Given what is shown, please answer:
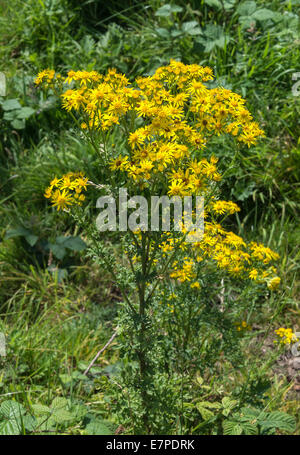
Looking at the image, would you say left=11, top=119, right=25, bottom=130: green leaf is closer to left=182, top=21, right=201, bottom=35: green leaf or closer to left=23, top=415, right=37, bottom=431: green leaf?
left=182, top=21, right=201, bottom=35: green leaf

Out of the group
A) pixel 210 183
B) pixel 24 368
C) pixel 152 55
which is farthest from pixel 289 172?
pixel 24 368

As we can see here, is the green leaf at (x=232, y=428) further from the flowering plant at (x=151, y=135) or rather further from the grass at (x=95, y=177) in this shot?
the flowering plant at (x=151, y=135)

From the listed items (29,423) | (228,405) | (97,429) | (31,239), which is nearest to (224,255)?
(228,405)

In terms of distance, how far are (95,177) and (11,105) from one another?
78 centimetres

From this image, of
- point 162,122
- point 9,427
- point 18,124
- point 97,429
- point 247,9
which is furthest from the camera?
point 247,9

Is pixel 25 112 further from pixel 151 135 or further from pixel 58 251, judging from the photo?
pixel 151 135

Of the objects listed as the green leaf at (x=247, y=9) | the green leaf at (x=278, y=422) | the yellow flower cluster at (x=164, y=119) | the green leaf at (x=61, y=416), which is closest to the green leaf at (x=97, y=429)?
the green leaf at (x=61, y=416)

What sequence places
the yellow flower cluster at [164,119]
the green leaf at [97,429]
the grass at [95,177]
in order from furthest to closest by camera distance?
1. the grass at [95,177]
2. the green leaf at [97,429]
3. the yellow flower cluster at [164,119]

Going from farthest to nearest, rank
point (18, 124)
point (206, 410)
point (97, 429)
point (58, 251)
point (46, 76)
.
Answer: point (18, 124), point (58, 251), point (206, 410), point (97, 429), point (46, 76)

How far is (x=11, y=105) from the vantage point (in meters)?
3.36

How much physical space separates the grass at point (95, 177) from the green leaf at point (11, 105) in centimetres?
11

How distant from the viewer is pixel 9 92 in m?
3.54

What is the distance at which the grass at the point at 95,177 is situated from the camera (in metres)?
2.35

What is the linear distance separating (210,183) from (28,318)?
4.79 feet
